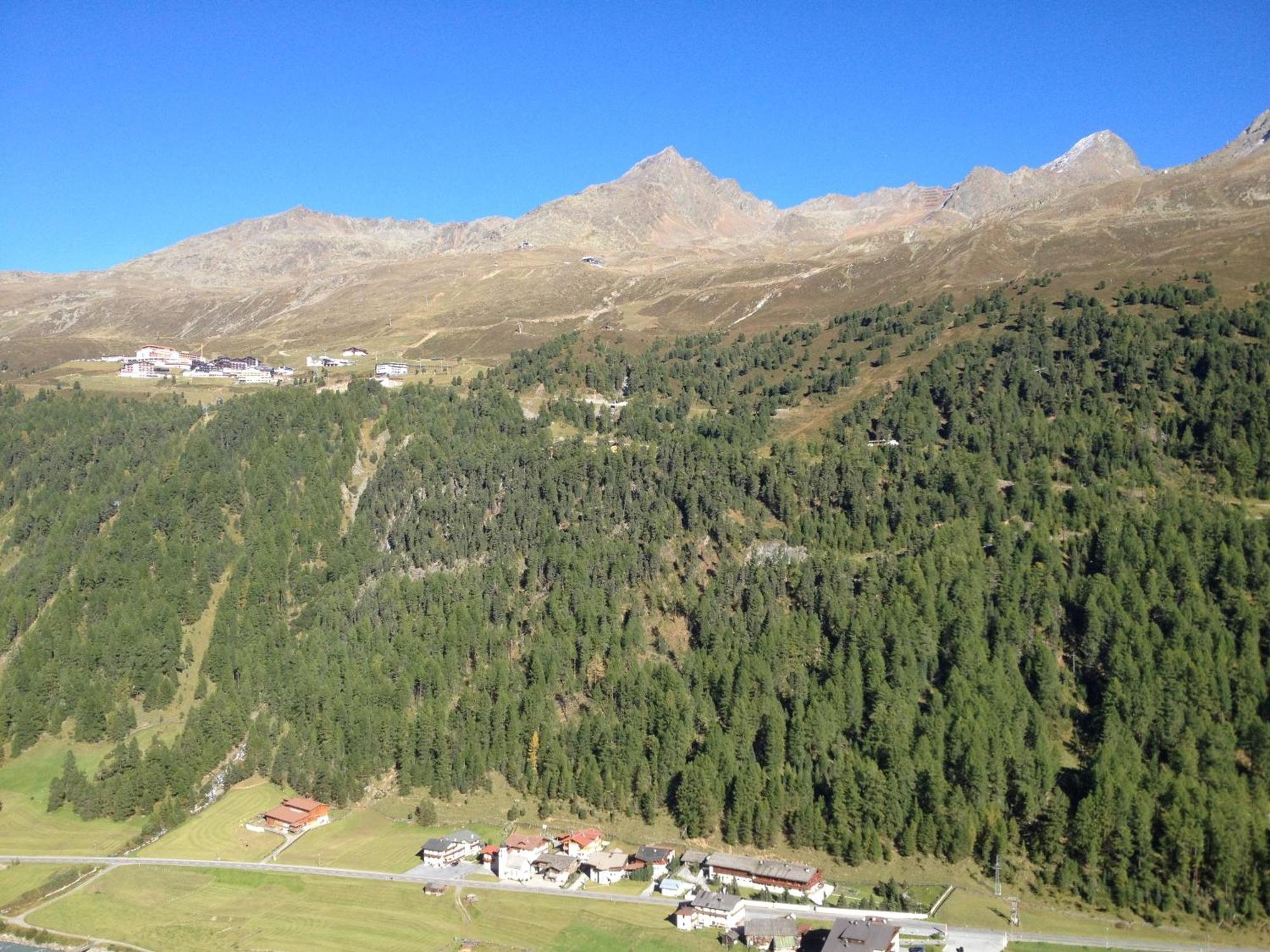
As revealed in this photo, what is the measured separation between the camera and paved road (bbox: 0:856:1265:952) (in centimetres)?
5778

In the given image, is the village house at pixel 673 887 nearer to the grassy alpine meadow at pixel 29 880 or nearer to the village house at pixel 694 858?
the village house at pixel 694 858

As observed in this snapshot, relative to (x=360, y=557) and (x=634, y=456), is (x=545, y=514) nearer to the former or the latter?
(x=634, y=456)

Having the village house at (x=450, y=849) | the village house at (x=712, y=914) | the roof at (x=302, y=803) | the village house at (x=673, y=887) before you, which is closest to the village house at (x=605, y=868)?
the village house at (x=673, y=887)

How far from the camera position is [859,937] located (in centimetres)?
5581

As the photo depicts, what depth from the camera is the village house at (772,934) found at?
58.1 metres

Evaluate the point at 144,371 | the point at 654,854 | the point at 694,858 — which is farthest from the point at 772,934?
the point at 144,371

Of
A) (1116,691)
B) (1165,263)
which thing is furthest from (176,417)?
(1165,263)

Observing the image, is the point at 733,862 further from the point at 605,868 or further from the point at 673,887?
the point at 605,868

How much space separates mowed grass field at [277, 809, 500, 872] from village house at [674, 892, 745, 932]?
18831 mm

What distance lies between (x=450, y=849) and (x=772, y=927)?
24832 mm

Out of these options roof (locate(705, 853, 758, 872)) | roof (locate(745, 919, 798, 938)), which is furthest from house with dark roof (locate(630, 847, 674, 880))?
roof (locate(745, 919, 798, 938))

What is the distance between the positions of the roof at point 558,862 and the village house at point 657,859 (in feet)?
14.8

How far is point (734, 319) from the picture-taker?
7697 inches

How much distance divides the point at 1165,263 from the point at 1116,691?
360 ft
